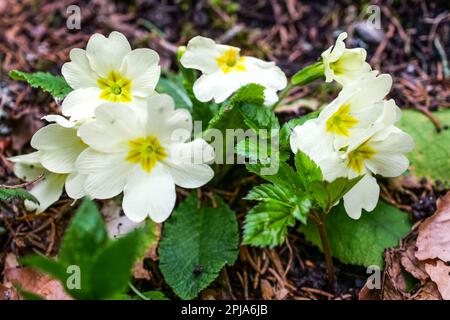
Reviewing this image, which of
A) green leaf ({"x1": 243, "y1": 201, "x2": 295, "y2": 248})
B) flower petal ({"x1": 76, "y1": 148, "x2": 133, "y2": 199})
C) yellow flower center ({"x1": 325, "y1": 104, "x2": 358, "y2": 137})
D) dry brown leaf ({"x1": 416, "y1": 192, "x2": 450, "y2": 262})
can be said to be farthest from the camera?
dry brown leaf ({"x1": 416, "y1": 192, "x2": 450, "y2": 262})

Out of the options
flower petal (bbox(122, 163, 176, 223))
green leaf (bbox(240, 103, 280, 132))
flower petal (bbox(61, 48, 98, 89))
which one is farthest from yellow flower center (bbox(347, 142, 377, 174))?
flower petal (bbox(61, 48, 98, 89))

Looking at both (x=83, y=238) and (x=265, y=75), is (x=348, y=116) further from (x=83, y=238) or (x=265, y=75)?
(x=83, y=238)

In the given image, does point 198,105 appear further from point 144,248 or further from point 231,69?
point 144,248

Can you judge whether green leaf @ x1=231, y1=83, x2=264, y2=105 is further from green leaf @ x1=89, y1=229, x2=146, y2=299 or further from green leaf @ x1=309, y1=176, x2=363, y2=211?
green leaf @ x1=89, y1=229, x2=146, y2=299

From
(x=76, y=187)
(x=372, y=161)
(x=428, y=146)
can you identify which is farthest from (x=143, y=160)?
(x=428, y=146)

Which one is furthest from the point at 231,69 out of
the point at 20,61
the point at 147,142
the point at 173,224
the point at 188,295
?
A: the point at 20,61

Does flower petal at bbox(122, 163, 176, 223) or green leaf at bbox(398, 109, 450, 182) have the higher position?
flower petal at bbox(122, 163, 176, 223)
